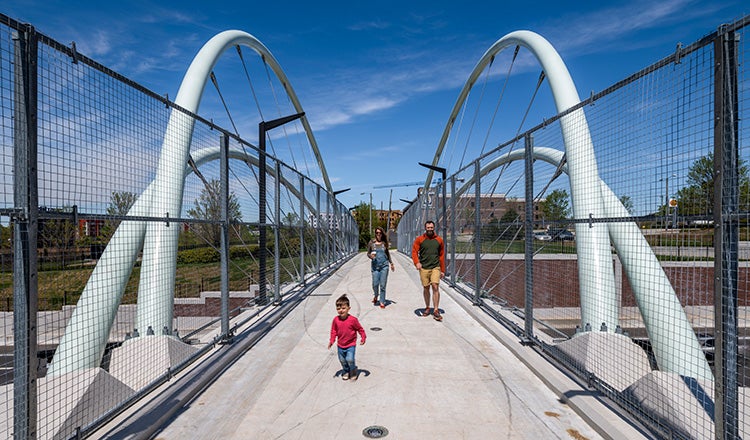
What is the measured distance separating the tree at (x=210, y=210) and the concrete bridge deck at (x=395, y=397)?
1541 mm

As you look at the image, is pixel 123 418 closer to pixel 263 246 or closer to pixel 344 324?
pixel 344 324

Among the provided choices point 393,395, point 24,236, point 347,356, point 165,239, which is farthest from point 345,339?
point 165,239

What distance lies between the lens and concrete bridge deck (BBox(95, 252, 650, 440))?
3.31 metres

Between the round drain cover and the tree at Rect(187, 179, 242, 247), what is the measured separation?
123 inches

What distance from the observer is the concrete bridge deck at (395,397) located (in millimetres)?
3309

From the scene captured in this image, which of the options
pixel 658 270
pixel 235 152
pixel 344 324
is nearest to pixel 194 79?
pixel 235 152

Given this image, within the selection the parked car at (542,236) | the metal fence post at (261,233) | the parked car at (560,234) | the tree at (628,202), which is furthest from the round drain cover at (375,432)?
the metal fence post at (261,233)

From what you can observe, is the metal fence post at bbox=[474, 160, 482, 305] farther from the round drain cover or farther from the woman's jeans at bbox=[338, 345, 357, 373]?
the round drain cover

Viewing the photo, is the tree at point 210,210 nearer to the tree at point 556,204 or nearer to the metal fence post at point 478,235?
the tree at point 556,204

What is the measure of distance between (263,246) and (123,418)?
14.8 feet

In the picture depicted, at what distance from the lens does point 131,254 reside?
6938 mm

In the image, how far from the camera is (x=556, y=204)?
5680 mm

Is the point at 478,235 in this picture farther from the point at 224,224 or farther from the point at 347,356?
the point at 224,224

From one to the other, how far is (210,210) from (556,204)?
4.33 meters
